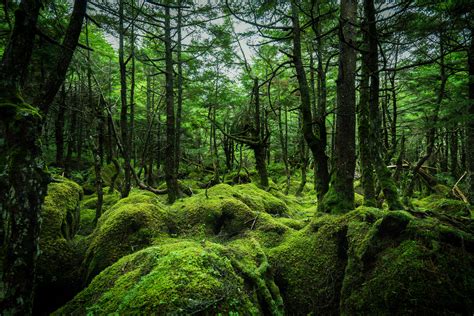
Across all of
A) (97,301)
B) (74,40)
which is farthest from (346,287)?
(74,40)

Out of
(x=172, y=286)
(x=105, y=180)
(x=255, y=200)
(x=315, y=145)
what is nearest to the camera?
(x=172, y=286)

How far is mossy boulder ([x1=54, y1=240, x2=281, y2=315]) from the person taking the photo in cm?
284

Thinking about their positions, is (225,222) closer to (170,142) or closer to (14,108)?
(170,142)

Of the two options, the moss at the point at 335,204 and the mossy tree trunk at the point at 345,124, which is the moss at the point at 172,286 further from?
the mossy tree trunk at the point at 345,124

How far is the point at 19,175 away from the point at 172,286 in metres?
2.40

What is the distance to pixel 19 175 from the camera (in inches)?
128

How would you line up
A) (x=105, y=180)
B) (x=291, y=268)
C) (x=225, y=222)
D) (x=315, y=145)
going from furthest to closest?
(x=105, y=180) → (x=315, y=145) → (x=225, y=222) → (x=291, y=268)

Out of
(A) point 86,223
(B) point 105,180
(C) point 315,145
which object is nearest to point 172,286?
(C) point 315,145

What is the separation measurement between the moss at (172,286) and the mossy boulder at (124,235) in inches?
39.7

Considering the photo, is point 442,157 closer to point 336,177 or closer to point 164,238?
point 336,177

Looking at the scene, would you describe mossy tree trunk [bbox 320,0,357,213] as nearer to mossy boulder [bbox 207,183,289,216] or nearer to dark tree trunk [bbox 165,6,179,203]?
mossy boulder [bbox 207,183,289,216]

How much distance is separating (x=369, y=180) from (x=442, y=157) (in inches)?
875

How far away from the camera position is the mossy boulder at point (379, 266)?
3020 millimetres

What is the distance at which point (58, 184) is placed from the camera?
24.3 feet
